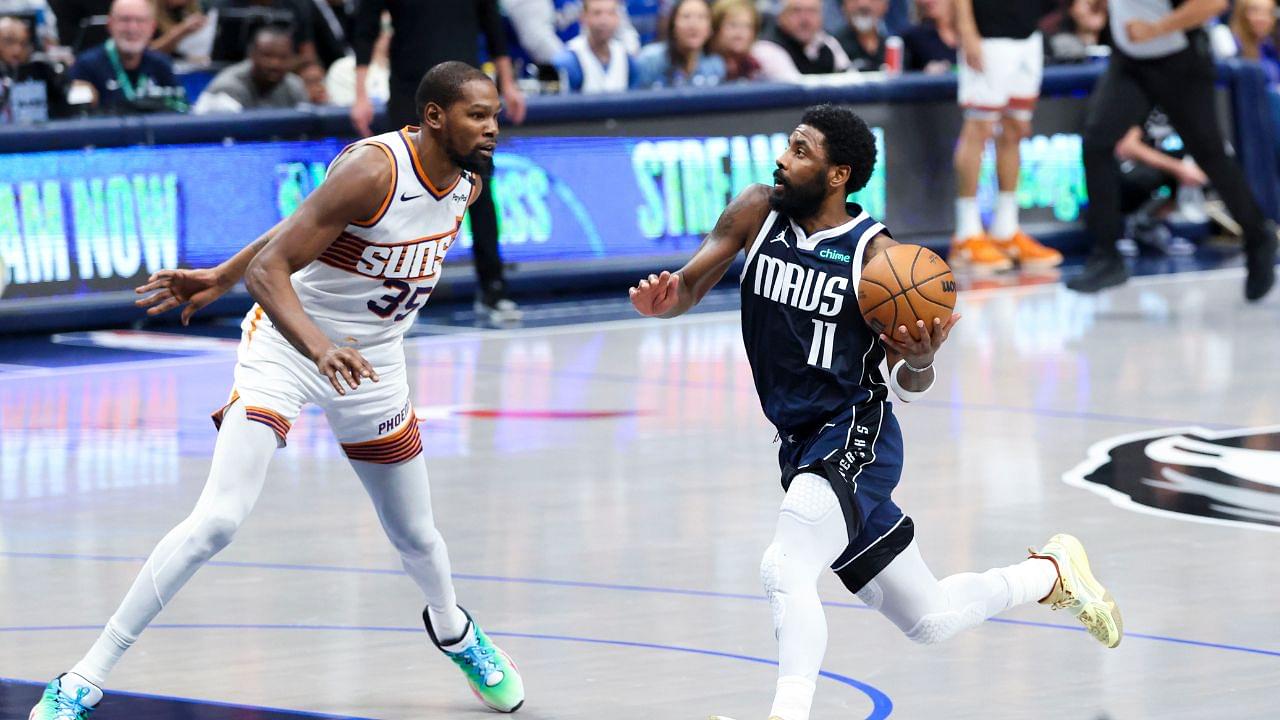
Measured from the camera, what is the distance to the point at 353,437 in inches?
217

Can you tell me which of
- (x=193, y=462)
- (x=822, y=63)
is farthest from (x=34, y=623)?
(x=822, y=63)

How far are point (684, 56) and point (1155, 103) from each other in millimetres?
3729

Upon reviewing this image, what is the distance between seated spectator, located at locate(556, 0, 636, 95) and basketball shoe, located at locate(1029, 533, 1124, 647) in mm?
9224

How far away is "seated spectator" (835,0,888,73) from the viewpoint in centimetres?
1680

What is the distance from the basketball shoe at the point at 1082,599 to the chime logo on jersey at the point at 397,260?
1.86 metres

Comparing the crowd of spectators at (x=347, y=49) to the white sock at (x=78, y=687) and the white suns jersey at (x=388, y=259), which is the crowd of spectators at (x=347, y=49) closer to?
the white suns jersey at (x=388, y=259)

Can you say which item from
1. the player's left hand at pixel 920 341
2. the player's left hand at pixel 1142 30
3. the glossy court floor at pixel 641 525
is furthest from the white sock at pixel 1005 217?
the player's left hand at pixel 920 341

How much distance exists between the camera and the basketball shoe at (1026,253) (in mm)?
15289

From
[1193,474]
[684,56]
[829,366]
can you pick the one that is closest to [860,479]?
[829,366]

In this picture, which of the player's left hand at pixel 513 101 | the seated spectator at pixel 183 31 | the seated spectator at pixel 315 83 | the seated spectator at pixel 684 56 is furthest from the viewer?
the seated spectator at pixel 183 31

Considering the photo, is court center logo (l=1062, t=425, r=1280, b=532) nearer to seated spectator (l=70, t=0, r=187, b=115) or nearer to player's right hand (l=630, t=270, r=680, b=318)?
player's right hand (l=630, t=270, r=680, b=318)

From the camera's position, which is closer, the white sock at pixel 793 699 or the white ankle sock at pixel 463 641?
the white sock at pixel 793 699

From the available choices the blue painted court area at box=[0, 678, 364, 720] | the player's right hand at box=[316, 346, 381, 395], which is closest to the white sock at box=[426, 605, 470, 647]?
the blue painted court area at box=[0, 678, 364, 720]

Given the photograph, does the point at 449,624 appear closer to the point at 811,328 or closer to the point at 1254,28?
the point at 811,328
